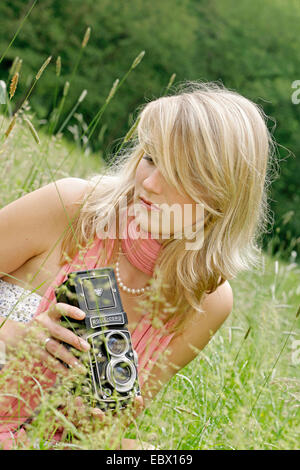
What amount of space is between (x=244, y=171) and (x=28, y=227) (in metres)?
0.64

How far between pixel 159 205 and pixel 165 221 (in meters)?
0.06

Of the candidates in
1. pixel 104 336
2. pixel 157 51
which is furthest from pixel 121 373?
pixel 157 51

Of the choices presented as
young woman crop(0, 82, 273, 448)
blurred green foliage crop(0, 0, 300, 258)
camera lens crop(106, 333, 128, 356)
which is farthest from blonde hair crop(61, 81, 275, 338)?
blurred green foliage crop(0, 0, 300, 258)

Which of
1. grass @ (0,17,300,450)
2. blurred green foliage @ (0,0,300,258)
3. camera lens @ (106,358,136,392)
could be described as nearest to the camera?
grass @ (0,17,300,450)

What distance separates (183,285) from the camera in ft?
5.99

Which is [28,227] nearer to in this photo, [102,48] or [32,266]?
[32,266]

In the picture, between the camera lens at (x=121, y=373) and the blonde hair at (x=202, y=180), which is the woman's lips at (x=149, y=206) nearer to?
the blonde hair at (x=202, y=180)

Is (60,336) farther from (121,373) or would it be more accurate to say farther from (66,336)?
(121,373)

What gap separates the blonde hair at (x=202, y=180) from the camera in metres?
1.66

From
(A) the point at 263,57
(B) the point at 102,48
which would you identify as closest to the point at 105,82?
(B) the point at 102,48

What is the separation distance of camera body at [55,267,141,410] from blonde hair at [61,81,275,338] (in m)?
0.19

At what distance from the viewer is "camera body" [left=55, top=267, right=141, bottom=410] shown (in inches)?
55.4

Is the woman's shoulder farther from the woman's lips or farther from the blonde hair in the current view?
the woman's lips

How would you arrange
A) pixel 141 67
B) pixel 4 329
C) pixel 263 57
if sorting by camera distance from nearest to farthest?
1. pixel 4 329
2. pixel 141 67
3. pixel 263 57
